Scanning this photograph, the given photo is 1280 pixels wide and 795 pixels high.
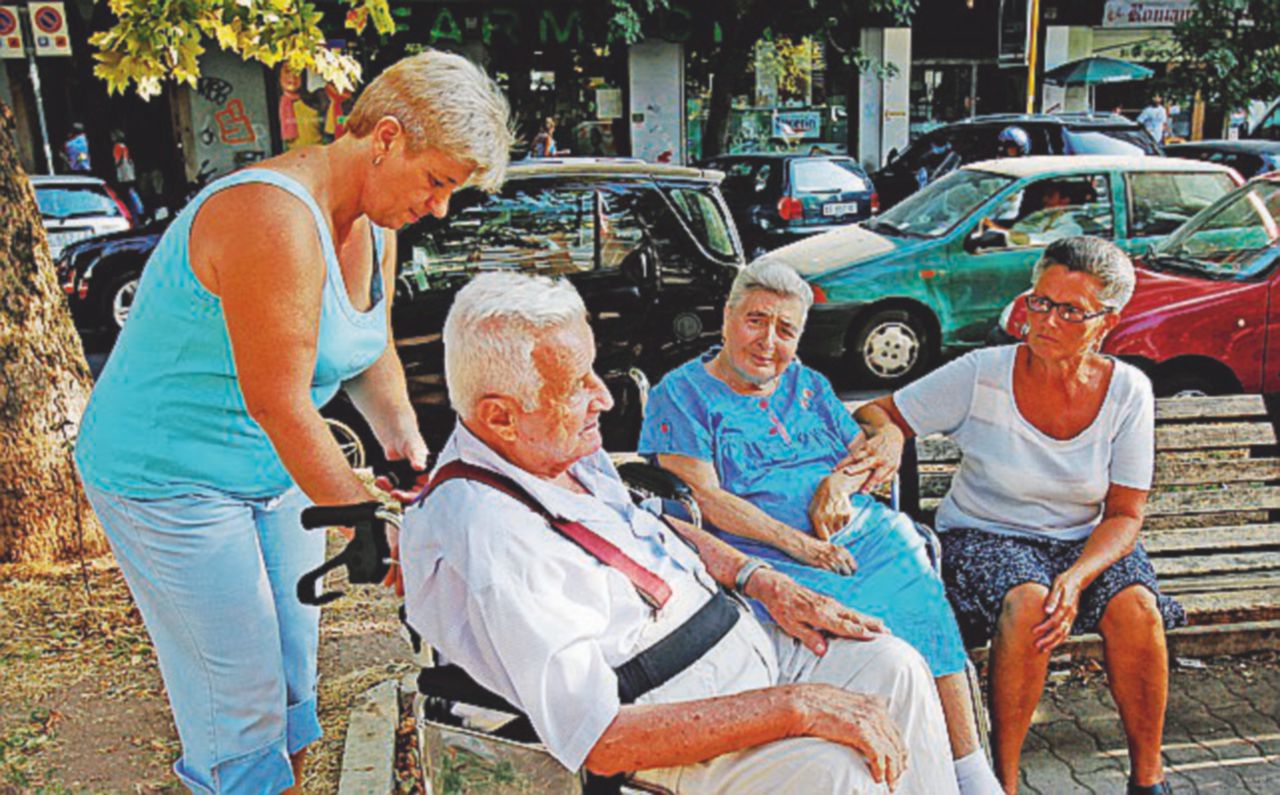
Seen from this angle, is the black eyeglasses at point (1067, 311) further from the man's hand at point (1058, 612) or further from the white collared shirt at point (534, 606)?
the white collared shirt at point (534, 606)

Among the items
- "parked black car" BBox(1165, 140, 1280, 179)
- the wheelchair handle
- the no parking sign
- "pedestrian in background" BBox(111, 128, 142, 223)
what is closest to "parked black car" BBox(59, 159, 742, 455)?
the wheelchair handle

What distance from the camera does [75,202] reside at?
39.3 ft

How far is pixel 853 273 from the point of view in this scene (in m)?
8.30

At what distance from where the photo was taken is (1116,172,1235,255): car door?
8.37 m

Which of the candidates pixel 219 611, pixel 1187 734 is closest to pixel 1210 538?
pixel 1187 734

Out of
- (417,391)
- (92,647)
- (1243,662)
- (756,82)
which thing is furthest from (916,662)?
(756,82)

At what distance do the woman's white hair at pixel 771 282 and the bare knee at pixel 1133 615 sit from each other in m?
1.12

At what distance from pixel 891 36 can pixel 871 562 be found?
19839 millimetres

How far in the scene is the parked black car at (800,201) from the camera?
476 inches

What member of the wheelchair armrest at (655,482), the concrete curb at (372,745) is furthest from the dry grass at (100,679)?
the wheelchair armrest at (655,482)

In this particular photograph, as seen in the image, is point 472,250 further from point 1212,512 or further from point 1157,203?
point 1157,203

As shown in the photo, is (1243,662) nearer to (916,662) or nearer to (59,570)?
(916,662)

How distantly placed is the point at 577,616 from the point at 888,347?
677 cm

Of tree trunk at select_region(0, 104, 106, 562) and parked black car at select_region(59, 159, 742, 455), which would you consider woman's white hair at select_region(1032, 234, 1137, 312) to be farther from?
tree trunk at select_region(0, 104, 106, 562)
